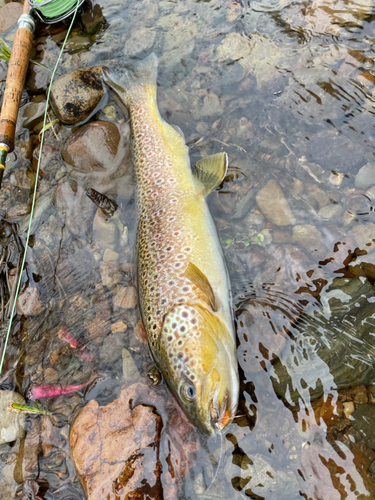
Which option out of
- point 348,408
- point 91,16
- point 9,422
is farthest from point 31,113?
point 348,408

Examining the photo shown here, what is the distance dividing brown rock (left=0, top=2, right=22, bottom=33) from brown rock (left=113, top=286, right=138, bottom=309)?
15.3 ft

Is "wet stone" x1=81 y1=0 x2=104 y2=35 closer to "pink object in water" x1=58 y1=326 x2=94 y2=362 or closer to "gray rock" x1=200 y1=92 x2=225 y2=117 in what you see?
"gray rock" x1=200 y1=92 x2=225 y2=117

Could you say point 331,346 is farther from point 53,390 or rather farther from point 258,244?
point 53,390

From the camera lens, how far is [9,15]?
5.05 meters

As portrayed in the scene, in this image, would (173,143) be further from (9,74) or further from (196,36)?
(9,74)

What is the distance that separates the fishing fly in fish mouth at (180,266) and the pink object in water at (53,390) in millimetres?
828

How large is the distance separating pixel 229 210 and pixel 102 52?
9.14ft

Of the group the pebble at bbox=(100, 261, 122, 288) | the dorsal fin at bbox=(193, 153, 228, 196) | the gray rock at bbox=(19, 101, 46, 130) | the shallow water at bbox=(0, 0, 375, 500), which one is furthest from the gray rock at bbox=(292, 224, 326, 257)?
the gray rock at bbox=(19, 101, 46, 130)

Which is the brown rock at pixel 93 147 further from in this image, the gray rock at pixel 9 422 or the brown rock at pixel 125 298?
the gray rock at pixel 9 422

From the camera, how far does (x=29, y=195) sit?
3.95m

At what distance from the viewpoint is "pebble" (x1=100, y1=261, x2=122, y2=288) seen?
11.3ft

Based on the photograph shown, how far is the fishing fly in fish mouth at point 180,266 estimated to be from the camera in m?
2.46

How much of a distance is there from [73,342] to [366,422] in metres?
2.66

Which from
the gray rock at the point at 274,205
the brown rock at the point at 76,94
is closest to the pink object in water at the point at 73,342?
the gray rock at the point at 274,205
